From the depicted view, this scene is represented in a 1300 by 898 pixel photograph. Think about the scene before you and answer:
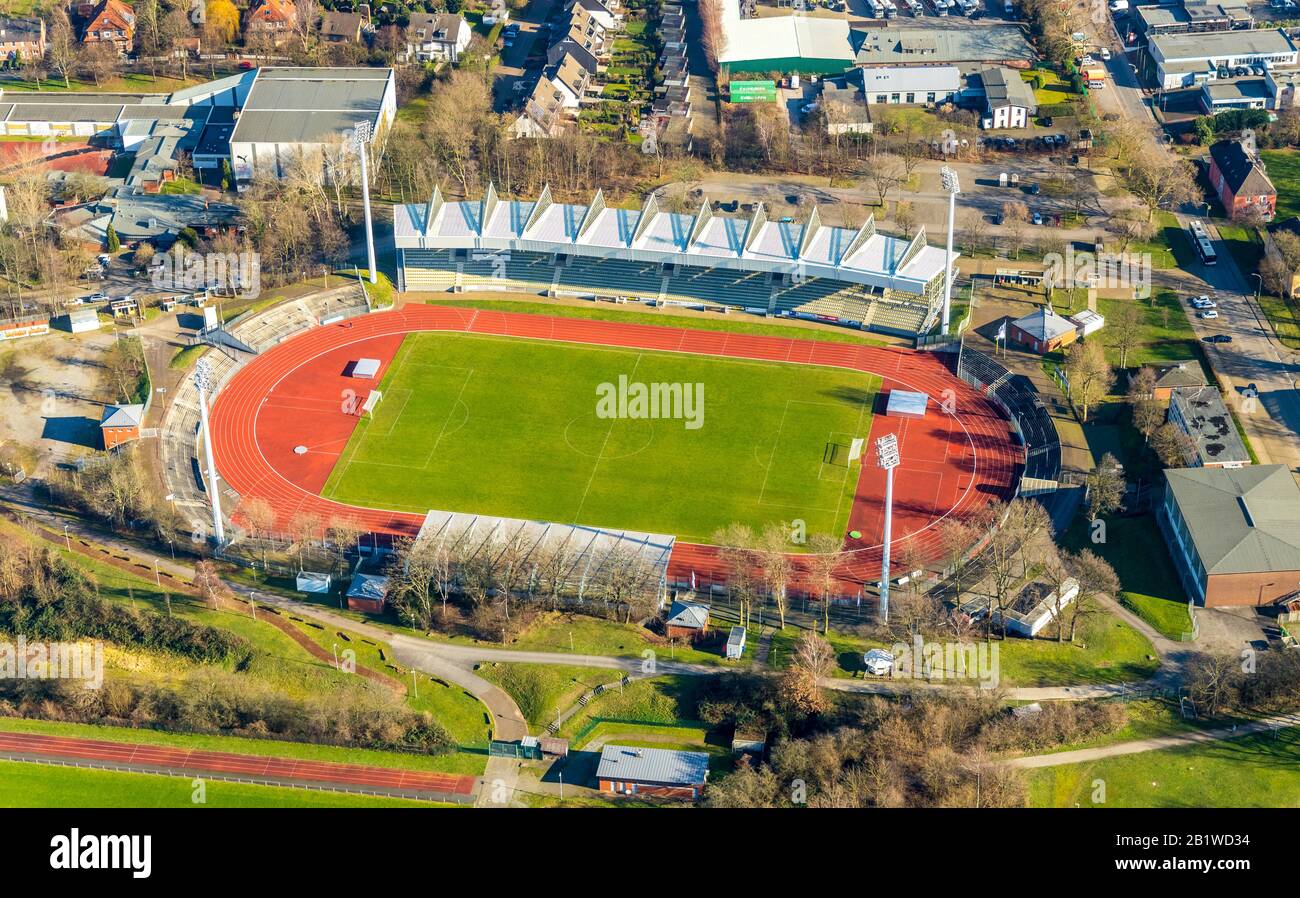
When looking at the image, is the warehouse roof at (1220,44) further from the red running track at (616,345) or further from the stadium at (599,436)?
the red running track at (616,345)

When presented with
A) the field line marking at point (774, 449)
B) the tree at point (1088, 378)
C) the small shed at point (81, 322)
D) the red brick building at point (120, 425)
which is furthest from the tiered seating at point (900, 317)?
the small shed at point (81, 322)

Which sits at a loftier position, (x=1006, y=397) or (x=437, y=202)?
(x=437, y=202)

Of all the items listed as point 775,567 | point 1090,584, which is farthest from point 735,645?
point 1090,584

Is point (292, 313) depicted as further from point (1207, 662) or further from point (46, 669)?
point (1207, 662)

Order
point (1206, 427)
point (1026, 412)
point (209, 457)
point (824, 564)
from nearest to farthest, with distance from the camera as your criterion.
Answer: point (824, 564) → point (209, 457) → point (1206, 427) → point (1026, 412)

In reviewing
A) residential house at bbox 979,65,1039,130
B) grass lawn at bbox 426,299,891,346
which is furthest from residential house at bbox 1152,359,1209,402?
residential house at bbox 979,65,1039,130

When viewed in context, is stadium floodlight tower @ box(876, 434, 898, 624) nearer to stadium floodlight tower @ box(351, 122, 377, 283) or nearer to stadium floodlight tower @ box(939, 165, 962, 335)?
stadium floodlight tower @ box(939, 165, 962, 335)

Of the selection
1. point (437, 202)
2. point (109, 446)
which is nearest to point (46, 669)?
point (109, 446)

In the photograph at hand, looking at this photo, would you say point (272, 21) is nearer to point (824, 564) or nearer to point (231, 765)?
point (824, 564)
